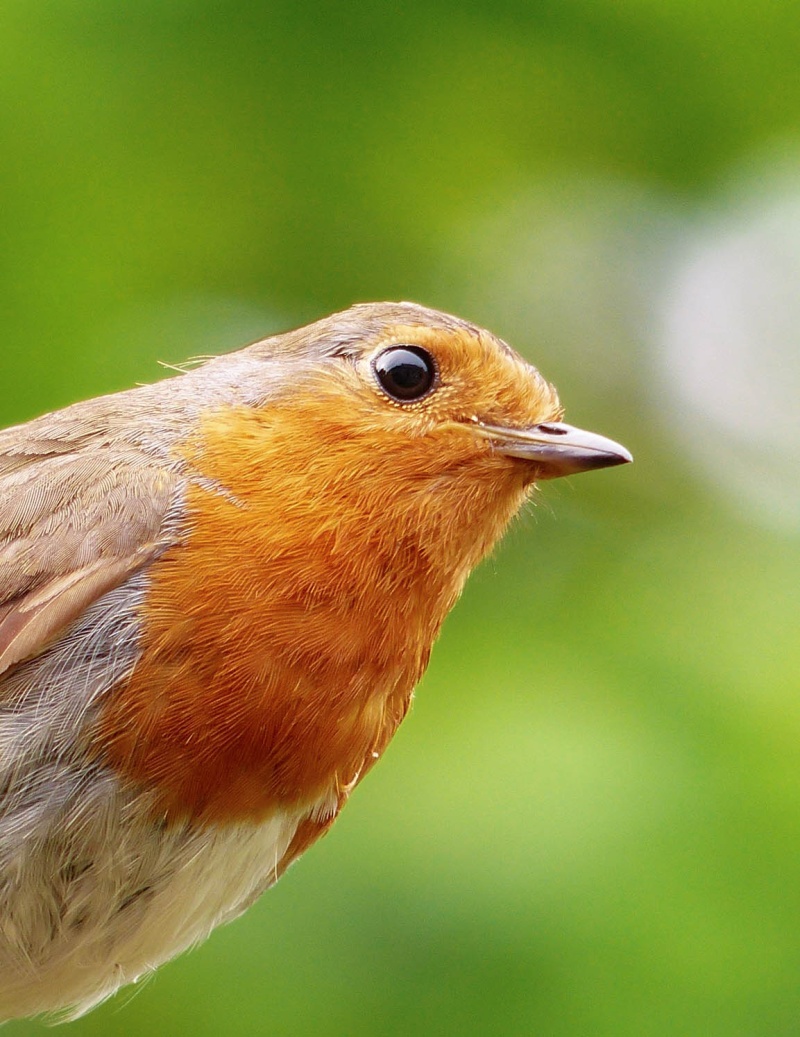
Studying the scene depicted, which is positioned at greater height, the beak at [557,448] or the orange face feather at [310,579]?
the beak at [557,448]

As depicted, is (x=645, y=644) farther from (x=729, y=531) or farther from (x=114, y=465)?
(x=114, y=465)

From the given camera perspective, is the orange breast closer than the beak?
Yes

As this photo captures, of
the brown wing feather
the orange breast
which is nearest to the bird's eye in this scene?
the orange breast

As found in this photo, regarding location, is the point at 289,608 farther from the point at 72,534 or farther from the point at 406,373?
the point at 406,373

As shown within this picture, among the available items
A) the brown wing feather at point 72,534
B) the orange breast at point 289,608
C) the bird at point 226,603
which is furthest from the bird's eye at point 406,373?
the brown wing feather at point 72,534

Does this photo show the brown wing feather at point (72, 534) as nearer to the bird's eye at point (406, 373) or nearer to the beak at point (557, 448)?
the bird's eye at point (406, 373)

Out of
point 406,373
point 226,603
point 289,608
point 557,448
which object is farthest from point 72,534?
point 557,448

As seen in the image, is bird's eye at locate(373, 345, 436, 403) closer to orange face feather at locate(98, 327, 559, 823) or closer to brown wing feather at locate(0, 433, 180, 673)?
orange face feather at locate(98, 327, 559, 823)
